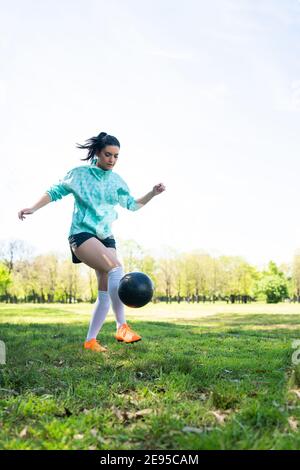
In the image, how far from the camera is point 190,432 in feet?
9.88

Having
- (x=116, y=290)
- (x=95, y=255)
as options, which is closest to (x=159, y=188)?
(x=95, y=255)

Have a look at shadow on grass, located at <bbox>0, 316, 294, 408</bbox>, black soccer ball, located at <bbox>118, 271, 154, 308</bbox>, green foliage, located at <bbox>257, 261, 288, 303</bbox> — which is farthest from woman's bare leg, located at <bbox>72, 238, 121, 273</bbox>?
green foliage, located at <bbox>257, 261, 288, 303</bbox>

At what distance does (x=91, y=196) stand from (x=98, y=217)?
320 mm

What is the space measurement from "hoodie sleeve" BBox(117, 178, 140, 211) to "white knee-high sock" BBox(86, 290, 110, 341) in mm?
1372

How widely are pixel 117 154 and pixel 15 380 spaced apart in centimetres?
355

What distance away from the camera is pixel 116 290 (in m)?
6.54

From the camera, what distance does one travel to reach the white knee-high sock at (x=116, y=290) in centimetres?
650

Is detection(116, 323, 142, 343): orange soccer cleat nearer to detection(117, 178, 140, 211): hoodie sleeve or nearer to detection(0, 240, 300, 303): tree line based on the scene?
detection(117, 178, 140, 211): hoodie sleeve

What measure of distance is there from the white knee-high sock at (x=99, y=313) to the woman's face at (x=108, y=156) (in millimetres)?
1883

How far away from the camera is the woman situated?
643 centimetres

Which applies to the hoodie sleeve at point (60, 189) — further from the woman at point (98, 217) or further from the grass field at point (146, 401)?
the grass field at point (146, 401)
